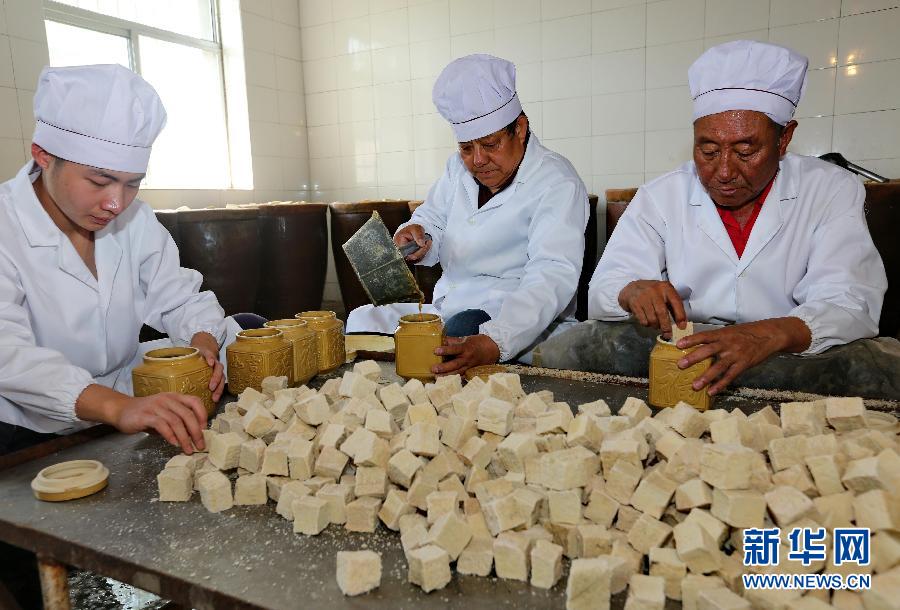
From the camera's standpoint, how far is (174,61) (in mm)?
5215

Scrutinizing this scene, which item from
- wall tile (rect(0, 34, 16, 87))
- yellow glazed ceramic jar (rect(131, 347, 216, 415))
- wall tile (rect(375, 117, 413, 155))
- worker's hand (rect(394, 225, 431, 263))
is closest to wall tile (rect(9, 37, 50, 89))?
wall tile (rect(0, 34, 16, 87))

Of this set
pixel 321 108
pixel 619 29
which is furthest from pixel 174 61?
pixel 619 29

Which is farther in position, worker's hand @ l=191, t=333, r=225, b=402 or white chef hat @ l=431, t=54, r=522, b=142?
white chef hat @ l=431, t=54, r=522, b=142

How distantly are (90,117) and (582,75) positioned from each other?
12.4 ft

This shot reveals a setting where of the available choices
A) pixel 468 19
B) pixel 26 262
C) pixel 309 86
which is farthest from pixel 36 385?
pixel 309 86

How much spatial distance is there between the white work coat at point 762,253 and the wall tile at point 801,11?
8.01ft

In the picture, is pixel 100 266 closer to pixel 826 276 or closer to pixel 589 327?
pixel 589 327

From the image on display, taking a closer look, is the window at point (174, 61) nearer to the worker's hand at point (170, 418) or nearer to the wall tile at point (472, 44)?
the wall tile at point (472, 44)

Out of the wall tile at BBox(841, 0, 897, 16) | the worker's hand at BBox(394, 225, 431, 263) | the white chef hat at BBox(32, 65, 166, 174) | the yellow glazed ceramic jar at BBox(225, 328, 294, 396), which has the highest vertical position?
the wall tile at BBox(841, 0, 897, 16)

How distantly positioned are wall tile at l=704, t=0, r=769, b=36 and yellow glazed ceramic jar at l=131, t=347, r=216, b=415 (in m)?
4.06

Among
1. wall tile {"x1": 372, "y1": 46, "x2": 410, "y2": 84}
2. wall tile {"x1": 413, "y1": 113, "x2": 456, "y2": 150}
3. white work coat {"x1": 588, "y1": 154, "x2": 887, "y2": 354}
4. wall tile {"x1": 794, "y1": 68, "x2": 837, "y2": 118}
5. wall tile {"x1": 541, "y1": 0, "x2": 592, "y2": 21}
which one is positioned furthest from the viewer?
wall tile {"x1": 372, "y1": 46, "x2": 410, "y2": 84}

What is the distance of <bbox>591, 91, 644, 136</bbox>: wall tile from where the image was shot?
4465 millimetres

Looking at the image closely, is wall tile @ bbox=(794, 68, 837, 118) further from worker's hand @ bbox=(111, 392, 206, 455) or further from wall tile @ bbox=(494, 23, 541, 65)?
worker's hand @ bbox=(111, 392, 206, 455)

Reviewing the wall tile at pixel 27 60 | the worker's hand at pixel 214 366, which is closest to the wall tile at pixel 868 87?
the worker's hand at pixel 214 366
